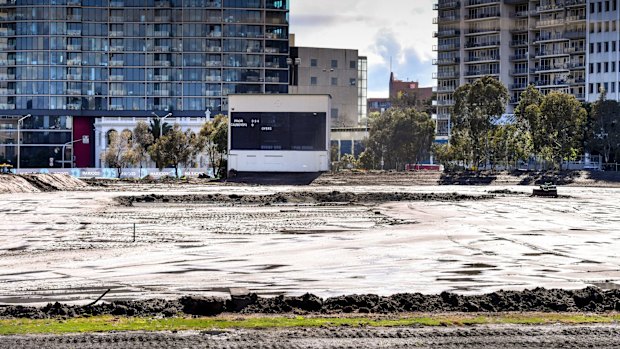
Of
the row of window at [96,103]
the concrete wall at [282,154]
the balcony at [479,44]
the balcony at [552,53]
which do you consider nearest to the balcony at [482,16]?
the balcony at [479,44]

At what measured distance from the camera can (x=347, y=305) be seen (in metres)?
17.8

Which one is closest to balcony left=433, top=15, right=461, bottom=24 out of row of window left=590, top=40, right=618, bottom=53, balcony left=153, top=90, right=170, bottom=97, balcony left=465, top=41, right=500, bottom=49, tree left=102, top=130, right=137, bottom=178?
balcony left=465, top=41, right=500, bottom=49

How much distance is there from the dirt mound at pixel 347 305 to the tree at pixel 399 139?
110m

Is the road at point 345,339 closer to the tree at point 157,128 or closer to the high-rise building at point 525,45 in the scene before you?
the tree at point 157,128

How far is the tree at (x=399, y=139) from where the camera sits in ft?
422

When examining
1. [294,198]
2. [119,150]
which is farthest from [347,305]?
[119,150]

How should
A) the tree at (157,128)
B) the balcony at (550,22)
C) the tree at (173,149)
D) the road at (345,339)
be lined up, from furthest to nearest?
the balcony at (550,22) → the tree at (157,128) → the tree at (173,149) → the road at (345,339)

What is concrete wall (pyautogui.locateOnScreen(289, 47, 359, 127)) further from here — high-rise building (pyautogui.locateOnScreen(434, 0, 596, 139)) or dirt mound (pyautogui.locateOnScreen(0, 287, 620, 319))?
dirt mound (pyautogui.locateOnScreen(0, 287, 620, 319))

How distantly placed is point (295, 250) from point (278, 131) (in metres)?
73.8

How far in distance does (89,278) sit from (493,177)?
83.1 metres

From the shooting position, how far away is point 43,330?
49.8ft

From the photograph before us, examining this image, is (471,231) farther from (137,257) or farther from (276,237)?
(137,257)

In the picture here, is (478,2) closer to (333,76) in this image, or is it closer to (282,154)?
(333,76)

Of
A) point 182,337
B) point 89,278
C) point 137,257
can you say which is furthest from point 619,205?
point 182,337
